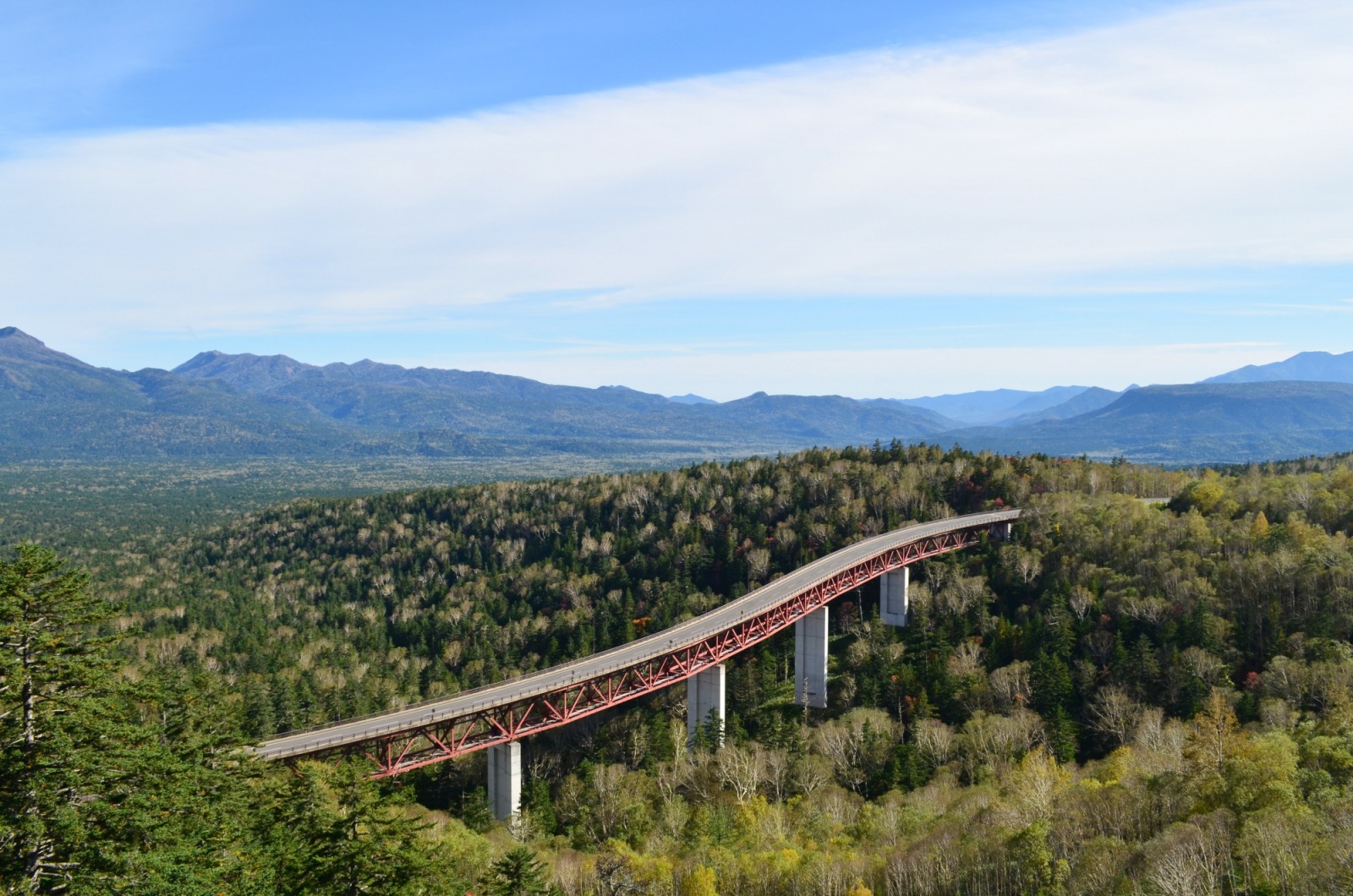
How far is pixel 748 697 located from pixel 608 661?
21.4 m

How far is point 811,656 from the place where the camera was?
9231 centimetres

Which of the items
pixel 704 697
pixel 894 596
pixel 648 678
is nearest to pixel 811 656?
pixel 704 697

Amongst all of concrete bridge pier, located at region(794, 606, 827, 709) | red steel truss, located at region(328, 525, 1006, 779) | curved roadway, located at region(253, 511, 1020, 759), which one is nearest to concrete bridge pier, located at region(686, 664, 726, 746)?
red steel truss, located at region(328, 525, 1006, 779)

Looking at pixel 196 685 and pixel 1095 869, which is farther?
pixel 196 685

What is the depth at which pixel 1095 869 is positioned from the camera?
1422 inches

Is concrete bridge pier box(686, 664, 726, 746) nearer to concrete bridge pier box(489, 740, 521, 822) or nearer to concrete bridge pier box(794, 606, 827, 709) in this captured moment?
concrete bridge pier box(794, 606, 827, 709)

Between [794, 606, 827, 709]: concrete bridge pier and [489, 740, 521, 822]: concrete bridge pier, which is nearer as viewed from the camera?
[489, 740, 521, 822]: concrete bridge pier

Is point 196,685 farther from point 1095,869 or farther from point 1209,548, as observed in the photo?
point 1209,548

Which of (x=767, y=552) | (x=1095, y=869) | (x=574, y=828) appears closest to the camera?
(x=1095, y=869)

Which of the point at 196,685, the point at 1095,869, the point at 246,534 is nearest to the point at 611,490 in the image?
the point at 246,534

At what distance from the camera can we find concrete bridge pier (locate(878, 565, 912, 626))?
10356 centimetres

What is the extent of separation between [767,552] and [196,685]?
82.0 metres

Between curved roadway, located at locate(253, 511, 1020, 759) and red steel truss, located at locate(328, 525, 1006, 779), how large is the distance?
2.01ft

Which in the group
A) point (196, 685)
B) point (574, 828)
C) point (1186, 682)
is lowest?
point (574, 828)
